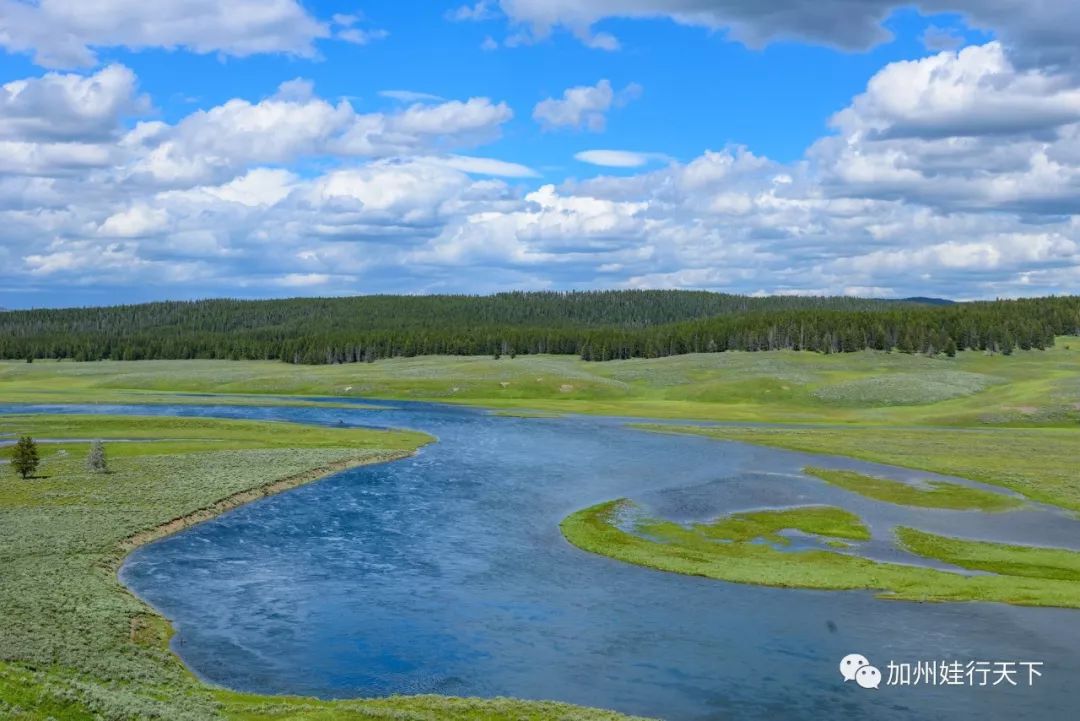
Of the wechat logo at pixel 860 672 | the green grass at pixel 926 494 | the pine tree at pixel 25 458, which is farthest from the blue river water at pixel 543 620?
the pine tree at pixel 25 458

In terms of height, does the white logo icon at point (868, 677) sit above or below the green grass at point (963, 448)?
below

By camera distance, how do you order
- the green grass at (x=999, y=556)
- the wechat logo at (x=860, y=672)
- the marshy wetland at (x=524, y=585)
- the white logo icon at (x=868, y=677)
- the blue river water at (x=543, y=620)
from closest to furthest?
the marshy wetland at (x=524, y=585) → the blue river water at (x=543, y=620) → the white logo icon at (x=868, y=677) → the wechat logo at (x=860, y=672) → the green grass at (x=999, y=556)

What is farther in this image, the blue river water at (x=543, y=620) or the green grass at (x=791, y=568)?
the green grass at (x=791, y=568)

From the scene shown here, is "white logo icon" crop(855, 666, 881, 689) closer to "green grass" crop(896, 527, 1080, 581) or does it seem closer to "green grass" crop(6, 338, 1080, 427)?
"green grass" crop(896, 527, 1080, 581)

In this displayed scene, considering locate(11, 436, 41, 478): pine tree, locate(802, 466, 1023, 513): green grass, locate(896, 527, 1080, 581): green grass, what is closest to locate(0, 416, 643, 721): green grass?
locate(11, 436, 41, 478): pine tree

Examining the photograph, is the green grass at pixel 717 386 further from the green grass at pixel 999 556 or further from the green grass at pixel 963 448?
→ the green grass at pixel 999 556

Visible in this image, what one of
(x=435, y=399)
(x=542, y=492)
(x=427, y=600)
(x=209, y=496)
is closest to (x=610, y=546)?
(x=427, y=600)

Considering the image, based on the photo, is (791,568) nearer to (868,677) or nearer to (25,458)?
(868,677)

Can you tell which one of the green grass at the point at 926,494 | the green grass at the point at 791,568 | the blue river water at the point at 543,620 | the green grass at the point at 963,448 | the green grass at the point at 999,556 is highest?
the green grass at the point at 963,448
